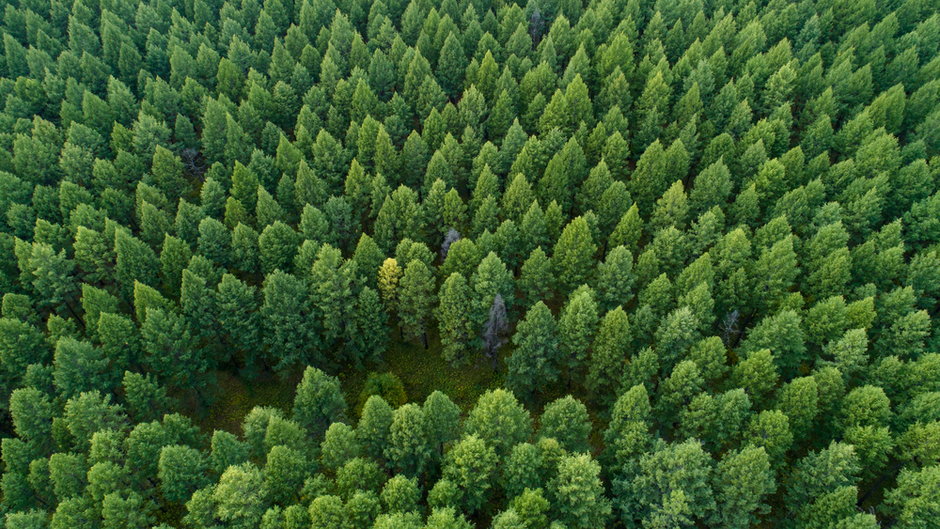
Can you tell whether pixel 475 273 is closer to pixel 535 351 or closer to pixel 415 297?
pixel 415 297

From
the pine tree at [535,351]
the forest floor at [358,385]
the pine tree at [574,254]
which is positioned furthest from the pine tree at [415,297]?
the pine tree at [574,254]

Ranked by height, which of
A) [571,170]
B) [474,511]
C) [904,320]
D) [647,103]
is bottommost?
[474,511]

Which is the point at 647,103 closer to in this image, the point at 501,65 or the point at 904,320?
the point at 501,65

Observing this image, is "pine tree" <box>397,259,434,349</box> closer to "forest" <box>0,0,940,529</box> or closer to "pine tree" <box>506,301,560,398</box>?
"forest" <box>0,0,940,529</box>

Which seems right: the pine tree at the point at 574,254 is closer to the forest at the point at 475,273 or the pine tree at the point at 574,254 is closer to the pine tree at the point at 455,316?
the forest at the point at 475,273

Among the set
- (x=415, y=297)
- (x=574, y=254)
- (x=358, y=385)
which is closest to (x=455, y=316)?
(x=415, y=297)

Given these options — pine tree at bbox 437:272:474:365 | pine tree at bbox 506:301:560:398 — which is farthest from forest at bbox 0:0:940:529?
pine tree at bbox 437:272:474:365

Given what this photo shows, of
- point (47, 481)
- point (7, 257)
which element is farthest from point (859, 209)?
point (7, 257)

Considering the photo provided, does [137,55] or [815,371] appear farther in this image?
[137,55]
